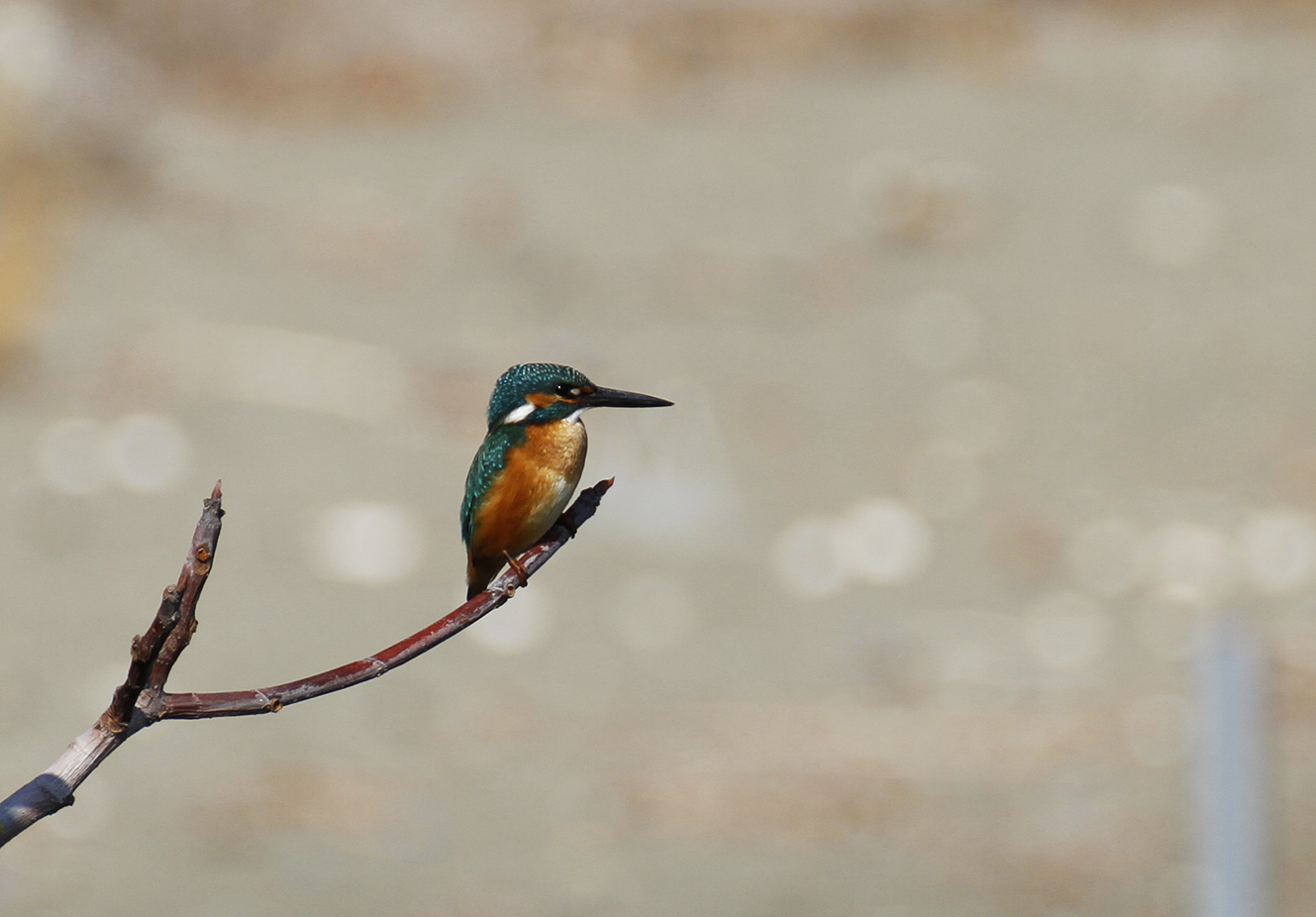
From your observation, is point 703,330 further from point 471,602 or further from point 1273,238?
point 471,602

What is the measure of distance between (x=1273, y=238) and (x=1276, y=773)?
1.54m

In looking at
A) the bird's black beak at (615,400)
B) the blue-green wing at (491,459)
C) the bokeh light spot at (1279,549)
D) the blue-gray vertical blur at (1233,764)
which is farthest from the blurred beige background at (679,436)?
the bird's black beak at (615,400)

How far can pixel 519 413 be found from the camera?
3.20 ft

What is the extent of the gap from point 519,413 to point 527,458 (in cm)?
4

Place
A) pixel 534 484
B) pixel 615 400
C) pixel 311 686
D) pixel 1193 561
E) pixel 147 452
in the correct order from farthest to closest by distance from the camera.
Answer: pixel 147 452, pixel 1193 561, pixel 534 484, pixel 615 400, pixel 311 686

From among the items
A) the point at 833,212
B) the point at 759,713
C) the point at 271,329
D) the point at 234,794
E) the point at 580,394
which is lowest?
the point at 580,394

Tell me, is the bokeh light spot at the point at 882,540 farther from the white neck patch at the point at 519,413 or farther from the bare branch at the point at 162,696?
the bare branch at the point at 162,696

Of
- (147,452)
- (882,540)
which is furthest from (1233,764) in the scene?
(147,452)

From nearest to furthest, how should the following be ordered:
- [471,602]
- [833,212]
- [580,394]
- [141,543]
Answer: [471,602], [580,394], [141,543], [833,212]

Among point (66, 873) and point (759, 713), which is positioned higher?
point (759, 713)

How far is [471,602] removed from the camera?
2.13 ft

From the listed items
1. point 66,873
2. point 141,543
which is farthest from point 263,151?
point 66,873

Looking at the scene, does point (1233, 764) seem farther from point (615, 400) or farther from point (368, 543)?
point (368, 543)

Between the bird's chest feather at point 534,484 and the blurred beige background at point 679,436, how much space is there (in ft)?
8.40
